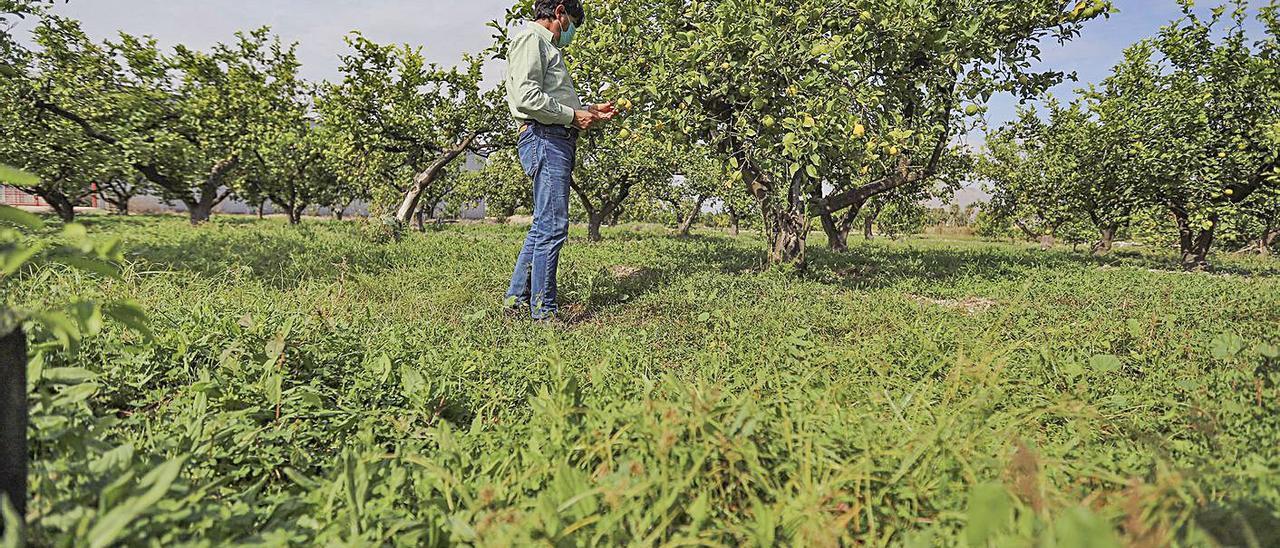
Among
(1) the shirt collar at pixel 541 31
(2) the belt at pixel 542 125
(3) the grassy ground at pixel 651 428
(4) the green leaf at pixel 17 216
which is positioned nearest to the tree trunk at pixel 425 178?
(3) the grassy ground at pixel 651 428

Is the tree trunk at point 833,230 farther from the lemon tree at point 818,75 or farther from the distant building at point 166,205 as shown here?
the distant building at point 166,205

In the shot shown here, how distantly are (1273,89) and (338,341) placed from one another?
14944 mm

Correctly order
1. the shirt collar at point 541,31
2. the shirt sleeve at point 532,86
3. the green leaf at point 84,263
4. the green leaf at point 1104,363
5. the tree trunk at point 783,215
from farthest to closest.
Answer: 1. the tree trunk at point 783,215
2. the shirt collar at point 541,31
3. the shirt sleeve at point 532,86
4. the green leaf at point 1104,363
5. the green leaf at point 84,263

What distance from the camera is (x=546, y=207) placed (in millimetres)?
4609

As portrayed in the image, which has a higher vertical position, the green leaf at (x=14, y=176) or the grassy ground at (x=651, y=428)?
the green leaf at (x=14, y=176)

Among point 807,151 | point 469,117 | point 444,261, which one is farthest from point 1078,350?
point 469,117

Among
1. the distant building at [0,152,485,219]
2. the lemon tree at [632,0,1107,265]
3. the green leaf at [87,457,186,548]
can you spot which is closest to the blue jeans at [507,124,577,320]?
the lemon tree at [632,0,1107,265]

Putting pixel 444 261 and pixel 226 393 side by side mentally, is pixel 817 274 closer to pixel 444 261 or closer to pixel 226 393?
pixel 444 261

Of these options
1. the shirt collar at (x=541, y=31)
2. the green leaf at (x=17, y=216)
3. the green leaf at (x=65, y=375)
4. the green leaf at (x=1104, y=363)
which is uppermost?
the shirt collar at (x=541, y=31)

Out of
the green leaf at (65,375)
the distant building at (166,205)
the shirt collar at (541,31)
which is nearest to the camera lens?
the green leaf at (65,375)

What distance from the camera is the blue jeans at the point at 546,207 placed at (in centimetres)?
457

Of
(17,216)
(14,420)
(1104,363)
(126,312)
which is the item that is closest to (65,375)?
(14,420)

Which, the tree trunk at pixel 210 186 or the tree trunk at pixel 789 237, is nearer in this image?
the tree trunk at pixel 789 237

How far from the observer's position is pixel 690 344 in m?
3.90
